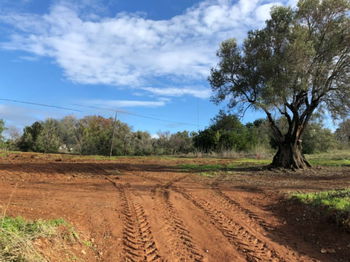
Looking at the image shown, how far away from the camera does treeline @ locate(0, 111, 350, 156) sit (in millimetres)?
33594

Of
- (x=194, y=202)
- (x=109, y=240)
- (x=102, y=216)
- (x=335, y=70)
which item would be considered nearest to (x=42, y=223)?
(x=109, y=240)

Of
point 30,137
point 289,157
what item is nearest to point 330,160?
point 289,157

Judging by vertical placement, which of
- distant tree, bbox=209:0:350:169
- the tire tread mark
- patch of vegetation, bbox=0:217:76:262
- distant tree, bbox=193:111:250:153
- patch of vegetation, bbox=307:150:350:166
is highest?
distant tree, bbox=209:0:350:169

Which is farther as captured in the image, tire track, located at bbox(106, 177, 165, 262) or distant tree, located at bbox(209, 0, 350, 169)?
distant tree, located at bbox(209, 0, 350, 169)

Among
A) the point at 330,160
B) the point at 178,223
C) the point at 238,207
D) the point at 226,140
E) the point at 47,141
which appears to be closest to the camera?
the point at 178,223

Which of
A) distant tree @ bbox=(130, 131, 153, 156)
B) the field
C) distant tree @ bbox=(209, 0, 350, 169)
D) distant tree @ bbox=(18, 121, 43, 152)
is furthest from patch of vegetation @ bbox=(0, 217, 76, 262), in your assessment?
distant tree @ bbox=(18, 121, 43, 152)

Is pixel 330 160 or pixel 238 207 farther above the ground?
pixel 330 160

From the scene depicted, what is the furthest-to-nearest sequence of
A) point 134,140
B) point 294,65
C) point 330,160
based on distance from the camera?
1. point 134,140
2. point 330,160
3. point 294,65

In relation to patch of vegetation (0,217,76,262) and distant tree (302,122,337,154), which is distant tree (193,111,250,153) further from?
patch of vegetation (0,217,76,262)

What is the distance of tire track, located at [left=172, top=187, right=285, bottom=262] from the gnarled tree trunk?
430 inches

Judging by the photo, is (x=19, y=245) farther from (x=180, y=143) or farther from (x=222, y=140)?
(x=180, y=143)

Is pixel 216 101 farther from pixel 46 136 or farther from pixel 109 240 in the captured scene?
pixel 46 136

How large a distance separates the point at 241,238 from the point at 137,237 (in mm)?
1942

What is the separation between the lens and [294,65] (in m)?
13.2
